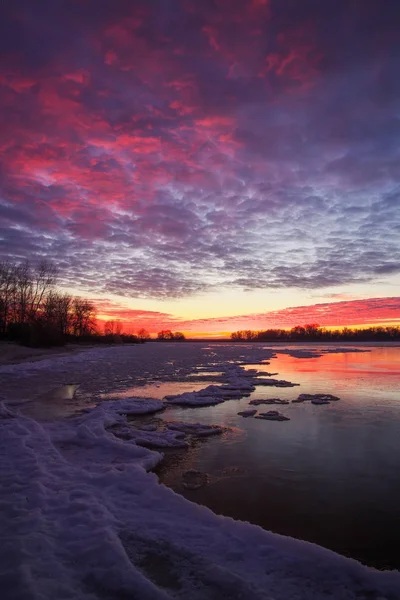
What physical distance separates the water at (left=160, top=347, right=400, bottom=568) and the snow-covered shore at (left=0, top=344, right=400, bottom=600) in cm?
35

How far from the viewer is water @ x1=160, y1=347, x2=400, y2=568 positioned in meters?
3.64

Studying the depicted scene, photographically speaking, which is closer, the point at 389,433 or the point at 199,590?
the point at 199,590

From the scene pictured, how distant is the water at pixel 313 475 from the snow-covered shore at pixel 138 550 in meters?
0.35

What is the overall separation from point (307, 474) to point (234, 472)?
102cm

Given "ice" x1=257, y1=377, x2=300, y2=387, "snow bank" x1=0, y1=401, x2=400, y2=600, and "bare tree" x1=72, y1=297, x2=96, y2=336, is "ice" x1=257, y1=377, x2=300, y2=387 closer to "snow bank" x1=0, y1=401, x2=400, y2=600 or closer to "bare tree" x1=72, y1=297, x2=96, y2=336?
"snow bank" x1=0, y1=401, x2=400, y2=600

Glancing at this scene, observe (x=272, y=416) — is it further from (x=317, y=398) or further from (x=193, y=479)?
(x=193, y=479)

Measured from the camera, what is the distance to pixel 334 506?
13.5 feet

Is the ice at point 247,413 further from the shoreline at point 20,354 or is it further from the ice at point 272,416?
the shoreline at point 20,354

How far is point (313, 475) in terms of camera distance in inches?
198

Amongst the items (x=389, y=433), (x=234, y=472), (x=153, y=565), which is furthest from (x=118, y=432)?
(x=389, y=433)

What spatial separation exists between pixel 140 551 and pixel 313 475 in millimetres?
2761

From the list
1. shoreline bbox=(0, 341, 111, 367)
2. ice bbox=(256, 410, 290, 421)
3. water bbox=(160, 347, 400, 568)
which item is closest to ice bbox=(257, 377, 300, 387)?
water bbox=(160, 347, 400, 568)

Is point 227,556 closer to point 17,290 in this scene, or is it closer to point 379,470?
point 379,470

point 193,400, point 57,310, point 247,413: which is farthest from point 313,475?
point 57,310
